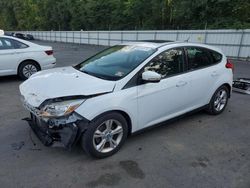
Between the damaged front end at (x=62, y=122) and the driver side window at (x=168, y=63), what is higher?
the driver side window at (x=168, y=63)

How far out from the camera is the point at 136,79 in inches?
137

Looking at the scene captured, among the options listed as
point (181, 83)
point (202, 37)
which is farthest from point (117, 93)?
point (202, 37)

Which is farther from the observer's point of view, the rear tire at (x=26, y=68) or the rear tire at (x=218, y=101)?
the rear tire at (x=26, y=68)

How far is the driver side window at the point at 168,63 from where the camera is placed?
12.3ft

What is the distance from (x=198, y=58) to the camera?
4.46 metres

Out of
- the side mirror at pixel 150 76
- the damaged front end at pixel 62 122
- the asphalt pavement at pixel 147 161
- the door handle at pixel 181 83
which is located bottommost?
the asphalt pavement at pixel 147 161

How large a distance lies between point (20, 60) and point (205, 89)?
19.0 feet

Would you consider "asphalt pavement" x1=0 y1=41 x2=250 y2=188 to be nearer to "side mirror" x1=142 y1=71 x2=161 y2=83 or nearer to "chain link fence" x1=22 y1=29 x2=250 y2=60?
"side mirror" x1=142 y1=71 x2=161 y2=83

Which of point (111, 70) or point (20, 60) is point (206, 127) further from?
point (20, 60)

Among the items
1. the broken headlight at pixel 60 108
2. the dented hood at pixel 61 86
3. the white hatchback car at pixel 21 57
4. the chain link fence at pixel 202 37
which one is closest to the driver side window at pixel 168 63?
the dented hood at pixel 61 86

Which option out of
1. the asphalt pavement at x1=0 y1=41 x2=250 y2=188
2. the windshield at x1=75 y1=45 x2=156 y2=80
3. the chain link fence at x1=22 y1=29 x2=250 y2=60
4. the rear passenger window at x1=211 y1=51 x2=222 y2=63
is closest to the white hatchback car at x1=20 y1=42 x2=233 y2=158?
the windshield at x1=75 y1=45 x2=156 y2=80

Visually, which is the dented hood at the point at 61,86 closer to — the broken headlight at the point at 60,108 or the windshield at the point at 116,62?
the broken headlight at the point at 60,108

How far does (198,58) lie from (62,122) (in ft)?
9.14

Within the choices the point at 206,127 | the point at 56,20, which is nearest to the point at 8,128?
the point at 206,127
